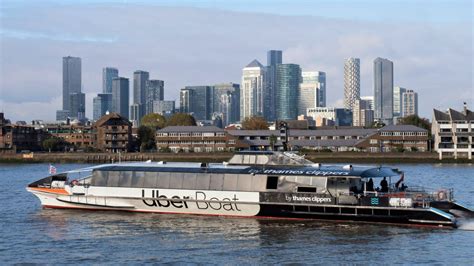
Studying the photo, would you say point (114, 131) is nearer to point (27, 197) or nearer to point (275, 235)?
point (27, 197)

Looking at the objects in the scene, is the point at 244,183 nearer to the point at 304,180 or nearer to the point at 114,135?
the point at 304,180

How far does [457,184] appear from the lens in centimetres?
7175

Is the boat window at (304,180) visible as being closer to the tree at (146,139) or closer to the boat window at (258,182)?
the boat window at (258,182)

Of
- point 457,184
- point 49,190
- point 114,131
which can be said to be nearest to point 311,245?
point 49,190

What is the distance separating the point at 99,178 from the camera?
153 ft

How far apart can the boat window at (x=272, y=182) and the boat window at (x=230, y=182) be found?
1935mm

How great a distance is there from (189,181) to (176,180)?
0.81m

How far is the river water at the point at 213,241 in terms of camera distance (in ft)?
108

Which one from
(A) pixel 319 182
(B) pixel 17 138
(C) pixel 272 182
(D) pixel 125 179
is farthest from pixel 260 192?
(B) pixel 17 138

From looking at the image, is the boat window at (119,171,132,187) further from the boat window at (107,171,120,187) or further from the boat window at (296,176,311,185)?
the boat window at (296,176,311,185)

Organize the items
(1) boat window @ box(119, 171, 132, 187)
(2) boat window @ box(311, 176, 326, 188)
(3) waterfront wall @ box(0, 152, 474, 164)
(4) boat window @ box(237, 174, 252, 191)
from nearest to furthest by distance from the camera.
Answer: (2) boat window @ box(311, 176, 326, 188) < (4) boat window @ box(237, 174, 252, 191) < (1) boat window @ box(119, 171, 132, 187) < (3) waterfront wall @ box(0, 152, 474, 164)

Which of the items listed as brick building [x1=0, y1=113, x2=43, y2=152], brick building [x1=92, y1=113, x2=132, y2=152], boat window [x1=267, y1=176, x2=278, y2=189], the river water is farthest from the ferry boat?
brick building [x1=0, y1=113, x2=43, y2=152]

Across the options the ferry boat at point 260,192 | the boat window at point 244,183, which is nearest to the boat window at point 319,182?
the ferry boat at point 260,192

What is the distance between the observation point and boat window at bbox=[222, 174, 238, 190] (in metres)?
44.0
